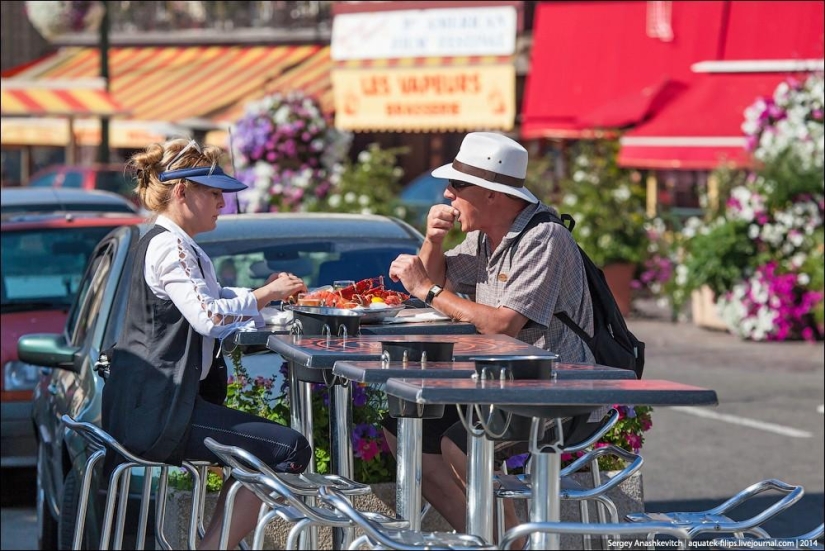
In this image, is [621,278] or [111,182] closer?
[621,278]

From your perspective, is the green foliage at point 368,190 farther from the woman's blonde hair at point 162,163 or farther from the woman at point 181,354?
the woman at point 181,354

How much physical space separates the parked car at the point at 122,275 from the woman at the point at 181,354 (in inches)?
54.5

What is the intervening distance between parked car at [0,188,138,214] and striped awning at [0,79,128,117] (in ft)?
31.7

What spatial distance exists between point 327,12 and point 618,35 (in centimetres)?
1063

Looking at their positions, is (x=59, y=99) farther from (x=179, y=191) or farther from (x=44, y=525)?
(x=179, y=191)

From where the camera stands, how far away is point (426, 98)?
91.3 feet

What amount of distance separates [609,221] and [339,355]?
48.3 feet

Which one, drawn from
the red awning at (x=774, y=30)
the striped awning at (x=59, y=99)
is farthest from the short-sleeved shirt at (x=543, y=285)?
the striped awning at (x=59, y=99)

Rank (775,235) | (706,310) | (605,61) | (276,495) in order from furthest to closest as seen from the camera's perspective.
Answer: (605,61), (706,310), (775,235), (276,495)

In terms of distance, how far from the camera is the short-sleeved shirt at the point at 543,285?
16.7 ft

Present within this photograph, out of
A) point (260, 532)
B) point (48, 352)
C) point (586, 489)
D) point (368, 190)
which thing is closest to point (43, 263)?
point (48, 352)

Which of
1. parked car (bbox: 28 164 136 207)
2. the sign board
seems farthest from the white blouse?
the sign board

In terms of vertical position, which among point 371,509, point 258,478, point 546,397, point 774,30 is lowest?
point 371,509

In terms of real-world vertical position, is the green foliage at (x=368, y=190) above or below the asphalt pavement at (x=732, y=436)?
above
